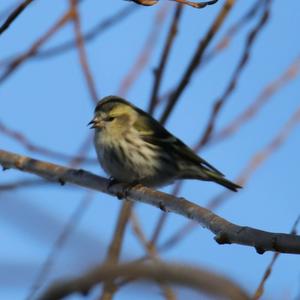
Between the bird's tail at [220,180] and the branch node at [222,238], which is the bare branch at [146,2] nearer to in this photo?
the branch node at [222,238]

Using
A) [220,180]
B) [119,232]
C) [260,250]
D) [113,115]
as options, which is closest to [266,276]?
[260,250]

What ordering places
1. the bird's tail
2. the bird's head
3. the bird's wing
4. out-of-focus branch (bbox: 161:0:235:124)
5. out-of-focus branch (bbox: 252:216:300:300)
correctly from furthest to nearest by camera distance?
the bird's head, the bird's wing, the bird's tail, out-of-focus branch (bbox: 161:0:235:124), out-of-focus branch (bbox: 252:216:300:300)

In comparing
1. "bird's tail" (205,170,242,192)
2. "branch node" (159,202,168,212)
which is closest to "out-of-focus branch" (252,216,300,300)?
"branch node" (159,202,168,212)

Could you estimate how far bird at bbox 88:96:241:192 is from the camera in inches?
146

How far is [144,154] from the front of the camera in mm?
3814

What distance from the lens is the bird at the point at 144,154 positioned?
3697mm

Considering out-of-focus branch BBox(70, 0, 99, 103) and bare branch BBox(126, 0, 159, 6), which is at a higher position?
out-of-focus branch BBox(70, 0, 99, 103)

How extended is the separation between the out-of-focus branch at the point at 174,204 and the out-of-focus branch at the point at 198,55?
358mm

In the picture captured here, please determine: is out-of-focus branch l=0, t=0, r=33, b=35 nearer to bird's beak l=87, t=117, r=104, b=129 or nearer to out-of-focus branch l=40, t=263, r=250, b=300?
out-of-focus branch l=40, t=263, r=250, b=300

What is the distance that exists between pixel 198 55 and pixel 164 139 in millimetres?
1833

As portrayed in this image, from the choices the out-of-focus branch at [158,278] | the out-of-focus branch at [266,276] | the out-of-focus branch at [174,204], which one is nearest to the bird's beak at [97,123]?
the out-of-focus branch at [174,204]

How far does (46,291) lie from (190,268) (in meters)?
0.13

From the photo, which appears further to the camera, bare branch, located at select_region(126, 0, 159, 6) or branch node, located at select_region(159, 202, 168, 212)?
branch node, located at select_region(159, 202, 168, 212)

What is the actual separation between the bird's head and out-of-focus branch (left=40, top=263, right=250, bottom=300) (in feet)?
11.2
